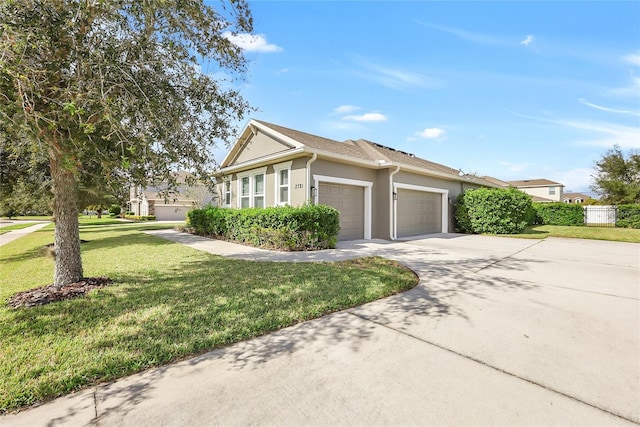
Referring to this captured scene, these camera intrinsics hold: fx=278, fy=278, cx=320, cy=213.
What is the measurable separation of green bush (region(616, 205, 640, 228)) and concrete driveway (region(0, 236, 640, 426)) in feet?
68.8

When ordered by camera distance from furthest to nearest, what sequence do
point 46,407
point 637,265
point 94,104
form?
1. point 637,265
2. point 94,104
3. point 46,407

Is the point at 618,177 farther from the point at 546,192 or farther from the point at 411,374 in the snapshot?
the point at 411,374

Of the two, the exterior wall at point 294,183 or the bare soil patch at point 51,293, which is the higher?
the exterior wall at point 294,183

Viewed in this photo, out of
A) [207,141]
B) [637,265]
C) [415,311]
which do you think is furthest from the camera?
[637,265]

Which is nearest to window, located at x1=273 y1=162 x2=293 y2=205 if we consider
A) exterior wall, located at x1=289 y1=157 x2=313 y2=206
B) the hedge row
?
exterior wall, located at x1=289 y1=157 x2=313 y2=206

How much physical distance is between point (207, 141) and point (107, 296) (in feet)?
9.69

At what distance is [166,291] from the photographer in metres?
4.51

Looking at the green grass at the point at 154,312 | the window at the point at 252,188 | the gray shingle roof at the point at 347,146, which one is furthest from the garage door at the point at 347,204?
the green grass at the point at 154,312

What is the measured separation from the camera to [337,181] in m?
10.6

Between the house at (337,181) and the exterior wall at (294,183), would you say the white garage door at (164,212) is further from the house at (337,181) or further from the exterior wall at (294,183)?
the exterior wall at (294,183)

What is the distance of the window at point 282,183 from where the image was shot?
10535mm

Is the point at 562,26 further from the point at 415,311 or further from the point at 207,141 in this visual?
the point at 207,141

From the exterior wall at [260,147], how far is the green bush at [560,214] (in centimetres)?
2069

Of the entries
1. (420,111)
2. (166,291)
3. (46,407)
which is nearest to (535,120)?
(420,111)
